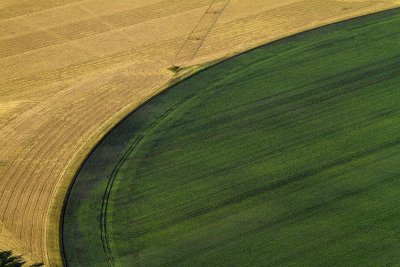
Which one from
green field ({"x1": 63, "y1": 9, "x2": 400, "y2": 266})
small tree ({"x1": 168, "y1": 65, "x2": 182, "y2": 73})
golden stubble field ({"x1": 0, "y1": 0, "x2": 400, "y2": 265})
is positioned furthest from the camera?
small tree ({"x1": 168, "y1": 65, "x2": 182, "y2": 73})

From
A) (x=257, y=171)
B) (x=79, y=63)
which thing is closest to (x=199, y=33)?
(x=79, y=63)

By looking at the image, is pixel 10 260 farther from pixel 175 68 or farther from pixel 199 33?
pixel 199 33

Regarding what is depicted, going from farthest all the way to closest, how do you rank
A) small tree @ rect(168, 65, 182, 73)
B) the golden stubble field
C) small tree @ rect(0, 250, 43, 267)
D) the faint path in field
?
the faint path in field < small tree @ rect(168, 65, 182, 73) < the golden stubble field < small tree @ rect(0, 250, 43, 267)

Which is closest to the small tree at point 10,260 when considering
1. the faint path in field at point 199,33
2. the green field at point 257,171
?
the green field at point 257,171

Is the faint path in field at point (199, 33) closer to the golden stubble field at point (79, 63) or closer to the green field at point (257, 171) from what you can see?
the golden stubble field at point (79, 63)

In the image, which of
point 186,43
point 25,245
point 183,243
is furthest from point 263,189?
Answer: point 186,43

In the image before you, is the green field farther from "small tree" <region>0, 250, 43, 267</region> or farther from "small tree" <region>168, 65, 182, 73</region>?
"small tree" <region>0, 250, 43, 267</region>

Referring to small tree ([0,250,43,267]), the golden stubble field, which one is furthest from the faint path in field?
small tree ([0,250,43,267])
